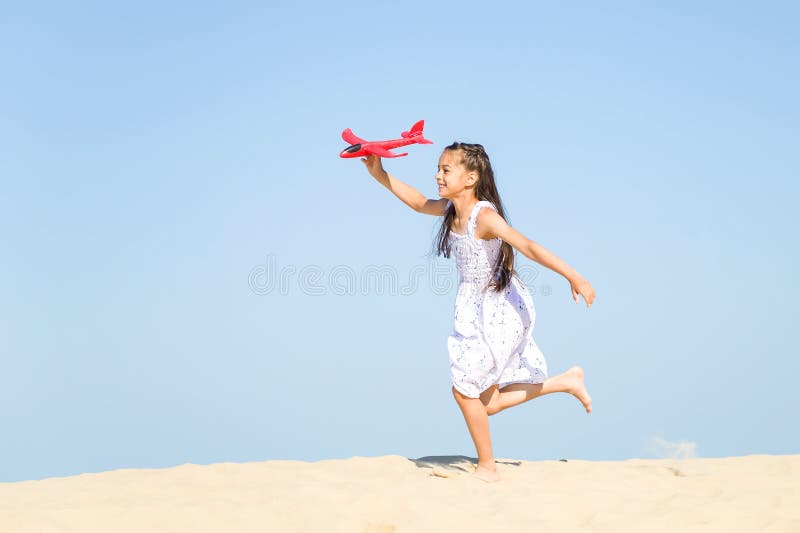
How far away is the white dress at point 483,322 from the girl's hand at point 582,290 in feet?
2.49

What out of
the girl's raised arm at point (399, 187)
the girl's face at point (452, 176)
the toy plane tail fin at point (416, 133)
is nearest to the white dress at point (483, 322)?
the girl's face at point (452, 176)

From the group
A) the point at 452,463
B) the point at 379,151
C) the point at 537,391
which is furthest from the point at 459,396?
the point at 379,151

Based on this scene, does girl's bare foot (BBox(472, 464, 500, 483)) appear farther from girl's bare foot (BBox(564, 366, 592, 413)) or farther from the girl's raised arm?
the girl's raised arm

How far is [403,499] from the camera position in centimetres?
452

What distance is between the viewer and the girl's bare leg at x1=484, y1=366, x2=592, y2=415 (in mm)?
5699

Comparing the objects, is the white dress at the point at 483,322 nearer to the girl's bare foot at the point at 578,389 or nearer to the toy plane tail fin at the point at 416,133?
the girl's bare foot at the point at 578,389

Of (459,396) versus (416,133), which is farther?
(416,133)

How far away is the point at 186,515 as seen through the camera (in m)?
4.15

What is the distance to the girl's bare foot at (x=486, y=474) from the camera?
5445 millimetres

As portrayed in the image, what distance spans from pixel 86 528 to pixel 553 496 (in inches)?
95.1

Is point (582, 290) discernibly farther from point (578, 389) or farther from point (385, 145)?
point (385, 145)

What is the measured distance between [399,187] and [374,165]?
238 millimetres

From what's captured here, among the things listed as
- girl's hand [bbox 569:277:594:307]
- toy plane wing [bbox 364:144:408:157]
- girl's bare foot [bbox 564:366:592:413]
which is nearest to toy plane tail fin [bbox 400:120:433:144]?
toy plane wing [bbox 364:144:408:157]

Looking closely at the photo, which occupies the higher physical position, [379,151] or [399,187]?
[379,151]
